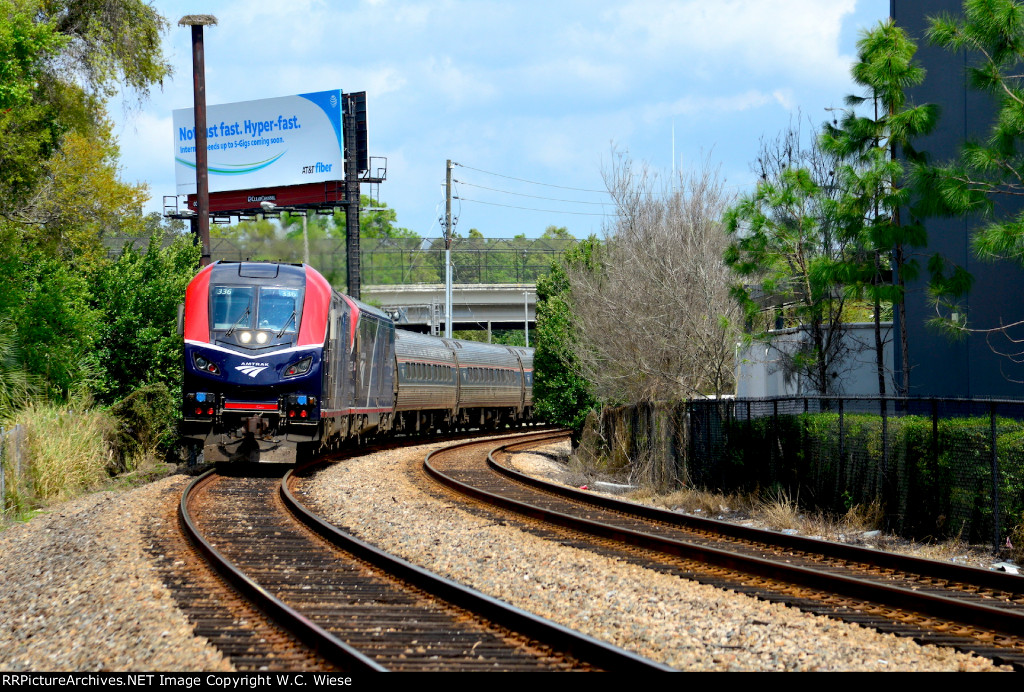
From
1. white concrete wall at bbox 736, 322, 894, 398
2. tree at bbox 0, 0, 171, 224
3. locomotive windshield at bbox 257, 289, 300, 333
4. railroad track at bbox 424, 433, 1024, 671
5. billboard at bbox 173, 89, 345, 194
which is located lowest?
railroad track at bbox 424, 433, 1024, 671

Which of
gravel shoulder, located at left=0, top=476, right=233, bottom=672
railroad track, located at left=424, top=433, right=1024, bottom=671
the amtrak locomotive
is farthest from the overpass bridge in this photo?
gravel shoulder, located at left=0, top=476, right=233, bottom=672

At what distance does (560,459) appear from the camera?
2633 cm

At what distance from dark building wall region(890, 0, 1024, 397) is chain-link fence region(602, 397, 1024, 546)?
1.62m

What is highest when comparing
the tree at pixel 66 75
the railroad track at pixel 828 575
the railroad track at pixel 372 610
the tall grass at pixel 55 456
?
the tree at pixel 66 75

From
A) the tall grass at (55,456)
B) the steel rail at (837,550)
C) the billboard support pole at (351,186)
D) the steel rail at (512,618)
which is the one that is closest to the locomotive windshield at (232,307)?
the tall grass at (55,456)

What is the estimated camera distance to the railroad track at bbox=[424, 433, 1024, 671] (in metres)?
7.27

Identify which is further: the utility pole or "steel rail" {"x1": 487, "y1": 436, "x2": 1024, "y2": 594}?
the utility pole

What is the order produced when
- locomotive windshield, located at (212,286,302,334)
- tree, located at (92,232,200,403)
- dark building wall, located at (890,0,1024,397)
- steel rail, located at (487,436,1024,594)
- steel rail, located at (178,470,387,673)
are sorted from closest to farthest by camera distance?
steel rail, located at (178,470,387,673) → steel rail, located at (487,436,1024,594) → dark building wall, located at (890,0,1024,397) → locomotive windshield, located at (212,286,302,334) → tree, located at (92,232,200,403)

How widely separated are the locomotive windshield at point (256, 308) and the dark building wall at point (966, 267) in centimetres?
998

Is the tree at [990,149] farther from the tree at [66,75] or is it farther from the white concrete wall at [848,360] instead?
the tree at [66,75]

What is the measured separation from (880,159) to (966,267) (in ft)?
10.9

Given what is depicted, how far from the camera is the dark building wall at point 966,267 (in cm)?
1559

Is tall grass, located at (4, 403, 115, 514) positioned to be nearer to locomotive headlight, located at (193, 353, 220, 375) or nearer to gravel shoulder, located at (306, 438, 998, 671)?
locomotive headlight, located at (193, 353, 220, 375)
